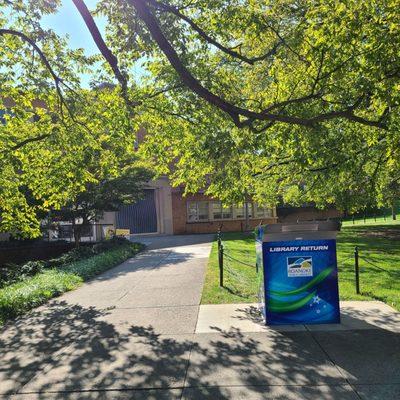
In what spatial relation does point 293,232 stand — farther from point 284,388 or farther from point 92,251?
point 92,251

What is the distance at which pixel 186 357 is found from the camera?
17.5 ft

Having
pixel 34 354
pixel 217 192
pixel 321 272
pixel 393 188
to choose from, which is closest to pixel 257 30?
pixel 217 192

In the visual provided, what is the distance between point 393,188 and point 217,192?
1344cm

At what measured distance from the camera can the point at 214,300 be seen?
8.41 metres

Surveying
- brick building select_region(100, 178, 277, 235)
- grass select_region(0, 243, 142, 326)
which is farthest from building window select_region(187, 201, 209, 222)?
grass select_region(0, 243, 142, 326)

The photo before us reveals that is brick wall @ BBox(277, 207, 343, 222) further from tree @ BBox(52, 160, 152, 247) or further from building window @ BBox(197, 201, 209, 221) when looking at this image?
tree @ BBox(52, 160, 152, 247)

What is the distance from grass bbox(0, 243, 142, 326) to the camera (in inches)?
336

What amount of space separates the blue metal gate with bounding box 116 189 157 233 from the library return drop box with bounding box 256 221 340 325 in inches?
1097

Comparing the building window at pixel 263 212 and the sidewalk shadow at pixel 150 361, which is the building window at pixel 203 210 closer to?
the building window at pixel 263 212

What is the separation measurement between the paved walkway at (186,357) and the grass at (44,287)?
468 mm

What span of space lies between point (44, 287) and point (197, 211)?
24.5 m

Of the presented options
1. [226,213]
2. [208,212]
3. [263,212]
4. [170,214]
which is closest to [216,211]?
[208,212]

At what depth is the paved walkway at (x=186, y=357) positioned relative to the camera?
4.41 meters

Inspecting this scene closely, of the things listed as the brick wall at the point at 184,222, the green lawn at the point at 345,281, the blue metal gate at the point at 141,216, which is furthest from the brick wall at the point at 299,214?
the green lawn at the point at 345,281
